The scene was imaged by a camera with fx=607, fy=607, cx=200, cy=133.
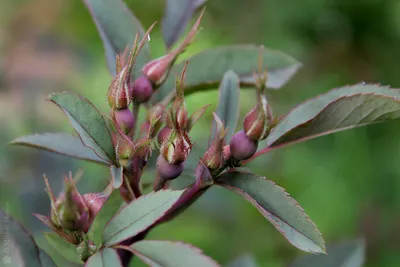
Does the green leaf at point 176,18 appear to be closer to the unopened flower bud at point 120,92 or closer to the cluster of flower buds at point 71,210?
the unopened flower bud at point 120,92

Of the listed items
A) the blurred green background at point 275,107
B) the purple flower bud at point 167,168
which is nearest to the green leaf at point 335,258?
the purple flower bud at point 167,168

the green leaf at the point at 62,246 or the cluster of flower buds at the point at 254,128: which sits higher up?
the cluster of flower buds at the point at 254,128

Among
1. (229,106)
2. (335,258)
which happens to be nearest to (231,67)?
(229,106)

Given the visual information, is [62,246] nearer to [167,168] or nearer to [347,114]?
[167,168]

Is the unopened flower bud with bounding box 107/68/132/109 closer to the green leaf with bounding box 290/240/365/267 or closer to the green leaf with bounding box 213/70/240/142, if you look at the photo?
the green leaf with bounding box 213/70/240/142

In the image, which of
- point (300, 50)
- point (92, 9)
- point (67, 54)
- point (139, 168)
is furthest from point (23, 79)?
point (139, 168)

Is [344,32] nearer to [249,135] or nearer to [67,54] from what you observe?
[67,54]

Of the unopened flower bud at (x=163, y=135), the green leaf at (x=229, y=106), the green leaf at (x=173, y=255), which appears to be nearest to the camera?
the green leaf at (x=173, y=255)
